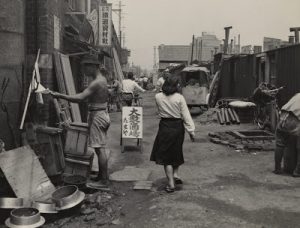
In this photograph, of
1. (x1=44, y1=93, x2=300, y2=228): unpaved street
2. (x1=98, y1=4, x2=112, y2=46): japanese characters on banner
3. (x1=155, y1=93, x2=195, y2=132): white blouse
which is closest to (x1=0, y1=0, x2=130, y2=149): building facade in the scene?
(x1=44, y1=93, x2=300, y2=228): unpaved street

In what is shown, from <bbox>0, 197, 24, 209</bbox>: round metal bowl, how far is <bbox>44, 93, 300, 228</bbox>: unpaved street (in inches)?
30.8

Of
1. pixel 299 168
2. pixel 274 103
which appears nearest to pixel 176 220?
pixel 299 168

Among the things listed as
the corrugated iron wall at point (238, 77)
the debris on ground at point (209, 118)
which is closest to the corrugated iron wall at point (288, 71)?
the debris on ground at point (209, 118)

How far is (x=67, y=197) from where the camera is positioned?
21.0 feet

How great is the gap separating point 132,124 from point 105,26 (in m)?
10.7

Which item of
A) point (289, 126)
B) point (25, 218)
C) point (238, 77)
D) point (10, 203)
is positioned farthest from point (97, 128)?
point (238, 77)

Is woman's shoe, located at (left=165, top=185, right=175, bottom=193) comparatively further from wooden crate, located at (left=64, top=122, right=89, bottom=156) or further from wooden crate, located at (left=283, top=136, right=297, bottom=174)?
wooden crate, located at (left=283, top=136, right=297, bottom=174)

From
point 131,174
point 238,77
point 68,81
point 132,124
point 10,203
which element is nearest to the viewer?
point 10,203

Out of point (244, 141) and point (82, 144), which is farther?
point (244, 141)

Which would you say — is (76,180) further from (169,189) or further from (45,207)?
(169,189)

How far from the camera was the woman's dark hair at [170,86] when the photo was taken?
25.8 feet

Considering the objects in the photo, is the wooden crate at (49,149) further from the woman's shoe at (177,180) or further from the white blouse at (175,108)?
the woman's shoe at (177,180)

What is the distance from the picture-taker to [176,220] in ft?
20.7

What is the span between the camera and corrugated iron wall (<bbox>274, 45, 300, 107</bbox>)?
599 inches
